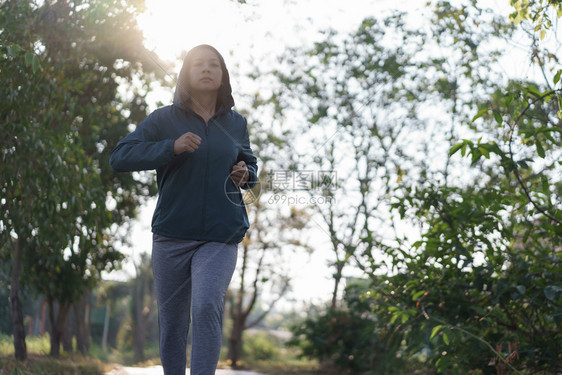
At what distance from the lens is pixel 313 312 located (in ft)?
39.5

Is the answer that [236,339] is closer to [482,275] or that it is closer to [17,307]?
[17,307]

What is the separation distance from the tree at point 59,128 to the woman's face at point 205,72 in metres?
1.22

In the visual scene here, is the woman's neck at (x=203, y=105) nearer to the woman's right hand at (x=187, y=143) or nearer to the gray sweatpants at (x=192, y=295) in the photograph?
the woman's right hand at (x=187, y=143)

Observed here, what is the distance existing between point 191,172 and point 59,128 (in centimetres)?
334

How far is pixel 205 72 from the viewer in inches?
109

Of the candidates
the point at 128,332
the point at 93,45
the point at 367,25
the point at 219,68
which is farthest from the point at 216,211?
the point at 128,332

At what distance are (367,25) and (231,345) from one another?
877 centimetres

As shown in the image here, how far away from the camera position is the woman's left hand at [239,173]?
8.75 ft

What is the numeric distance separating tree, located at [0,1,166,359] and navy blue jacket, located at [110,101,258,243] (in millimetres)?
1199

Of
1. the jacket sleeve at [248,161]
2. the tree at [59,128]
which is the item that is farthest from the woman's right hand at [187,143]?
the tree at [59,128]

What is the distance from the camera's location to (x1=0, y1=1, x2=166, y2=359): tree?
4.86 meters

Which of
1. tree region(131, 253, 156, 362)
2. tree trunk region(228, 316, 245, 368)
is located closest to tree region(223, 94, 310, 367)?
tree trunk region(228, 316, 245, 368)

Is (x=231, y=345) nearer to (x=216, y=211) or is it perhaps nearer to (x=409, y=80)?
(x=409, y=80)

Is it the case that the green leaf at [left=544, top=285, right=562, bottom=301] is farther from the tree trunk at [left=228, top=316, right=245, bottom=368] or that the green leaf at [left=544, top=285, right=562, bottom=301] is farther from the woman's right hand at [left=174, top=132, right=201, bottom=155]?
the tree trunk at [left=228, top=316, right=245, bottom=368]
